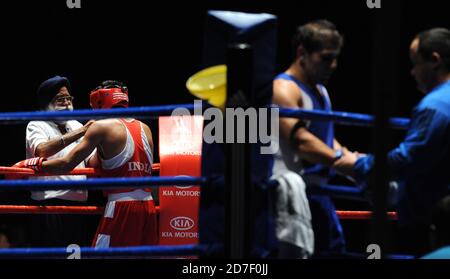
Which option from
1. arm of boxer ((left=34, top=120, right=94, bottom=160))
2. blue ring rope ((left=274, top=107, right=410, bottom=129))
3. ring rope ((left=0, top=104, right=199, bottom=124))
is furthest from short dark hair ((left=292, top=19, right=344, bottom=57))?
arm of boxer ((left=34, top=120, right=94, bottom=160))

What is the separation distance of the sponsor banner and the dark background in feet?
6.18

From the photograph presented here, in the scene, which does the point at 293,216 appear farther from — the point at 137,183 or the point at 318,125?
the point at 137,183

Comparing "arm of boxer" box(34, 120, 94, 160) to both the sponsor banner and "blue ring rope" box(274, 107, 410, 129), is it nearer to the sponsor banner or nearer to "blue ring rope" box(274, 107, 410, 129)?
the sponsor banner

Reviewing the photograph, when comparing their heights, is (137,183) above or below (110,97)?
below

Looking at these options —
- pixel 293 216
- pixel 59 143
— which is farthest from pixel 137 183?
pixel 59 143

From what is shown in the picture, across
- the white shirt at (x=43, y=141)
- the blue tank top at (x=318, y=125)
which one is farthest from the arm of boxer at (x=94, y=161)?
the blue tank top at (x=318, y=125)

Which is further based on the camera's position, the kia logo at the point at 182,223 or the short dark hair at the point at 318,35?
the kia logo at the point at 182,223

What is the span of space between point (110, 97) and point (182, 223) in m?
0.77

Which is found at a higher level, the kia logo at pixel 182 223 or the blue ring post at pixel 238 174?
the blue ring post at pixel 238 174

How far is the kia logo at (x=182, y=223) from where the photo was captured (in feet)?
17.0

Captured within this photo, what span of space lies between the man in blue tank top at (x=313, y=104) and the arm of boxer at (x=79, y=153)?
1567 millimetres

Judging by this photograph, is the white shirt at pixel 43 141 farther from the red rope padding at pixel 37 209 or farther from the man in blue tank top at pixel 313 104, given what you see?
the man in blue tank top at pixel 313 104

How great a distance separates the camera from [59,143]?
5.07 metres
